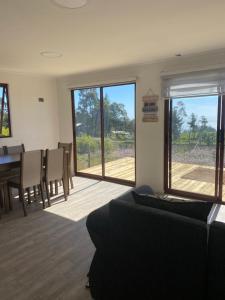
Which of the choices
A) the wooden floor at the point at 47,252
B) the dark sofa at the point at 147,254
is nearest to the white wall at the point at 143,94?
the wooden floor at the point at 47,252

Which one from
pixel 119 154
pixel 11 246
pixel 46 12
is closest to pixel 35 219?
pixel 11 246

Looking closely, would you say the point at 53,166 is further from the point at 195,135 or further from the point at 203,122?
the point at 203,122

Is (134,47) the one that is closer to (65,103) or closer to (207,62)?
(207,62)

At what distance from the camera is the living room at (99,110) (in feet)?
7.09

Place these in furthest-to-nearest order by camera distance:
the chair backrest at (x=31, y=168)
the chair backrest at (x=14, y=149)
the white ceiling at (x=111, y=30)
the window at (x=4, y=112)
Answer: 1. the window at (x=4, y=112)
2. the chair backrest at (x=14, y=149)
3. the chair backrest at (x=31, y=168)
4. the white ceiling at (x=111, y=30)

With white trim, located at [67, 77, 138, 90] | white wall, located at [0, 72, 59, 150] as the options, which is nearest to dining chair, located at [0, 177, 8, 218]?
white wall, located at [0, 72, 59, 150]

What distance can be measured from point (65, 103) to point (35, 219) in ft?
9.90

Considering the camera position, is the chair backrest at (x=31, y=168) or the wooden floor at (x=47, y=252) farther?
the chair backrest at (x=31, y=168)

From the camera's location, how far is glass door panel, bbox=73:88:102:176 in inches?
209

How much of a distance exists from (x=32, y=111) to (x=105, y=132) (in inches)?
64.0

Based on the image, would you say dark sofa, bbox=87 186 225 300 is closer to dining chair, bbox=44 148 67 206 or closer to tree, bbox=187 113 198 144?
dining chair, bbox=44 148 67 206

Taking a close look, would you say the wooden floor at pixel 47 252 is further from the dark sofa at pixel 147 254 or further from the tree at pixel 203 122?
the tree at pixel 203 122

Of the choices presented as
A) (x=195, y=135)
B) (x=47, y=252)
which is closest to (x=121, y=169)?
(x=195, y=135)

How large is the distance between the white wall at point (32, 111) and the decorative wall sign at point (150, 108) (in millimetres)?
2334
